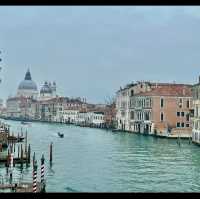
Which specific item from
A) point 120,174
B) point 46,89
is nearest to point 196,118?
point 120,174

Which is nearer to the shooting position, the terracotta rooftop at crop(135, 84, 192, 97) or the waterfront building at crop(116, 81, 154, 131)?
the terracotta rooftop at crop(135, 84, 192, 97)

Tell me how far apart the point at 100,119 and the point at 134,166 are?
33994 mm

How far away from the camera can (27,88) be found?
88.2m

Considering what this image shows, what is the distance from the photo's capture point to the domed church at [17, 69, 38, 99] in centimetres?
8731

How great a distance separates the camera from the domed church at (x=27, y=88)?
87312mm

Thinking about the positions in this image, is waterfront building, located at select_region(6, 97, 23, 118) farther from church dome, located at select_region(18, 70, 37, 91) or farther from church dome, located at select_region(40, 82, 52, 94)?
church dome, located at select_region(40, 82, 52, 94)

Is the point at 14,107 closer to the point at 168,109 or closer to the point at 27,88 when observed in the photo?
the point at 27,88

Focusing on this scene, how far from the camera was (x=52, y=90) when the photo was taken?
278 feet

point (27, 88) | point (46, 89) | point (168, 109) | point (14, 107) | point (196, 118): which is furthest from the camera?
point (27, 88)

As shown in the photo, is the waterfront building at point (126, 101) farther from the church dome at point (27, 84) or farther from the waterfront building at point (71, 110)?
the church dome at point (27, 84)

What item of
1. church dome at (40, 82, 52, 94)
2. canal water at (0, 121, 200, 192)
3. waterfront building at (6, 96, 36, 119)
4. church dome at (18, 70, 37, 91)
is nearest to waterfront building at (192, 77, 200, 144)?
canal water at (0, 121, 200, 192)

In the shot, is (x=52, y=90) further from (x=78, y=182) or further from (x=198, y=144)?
(x=78, y=182)
